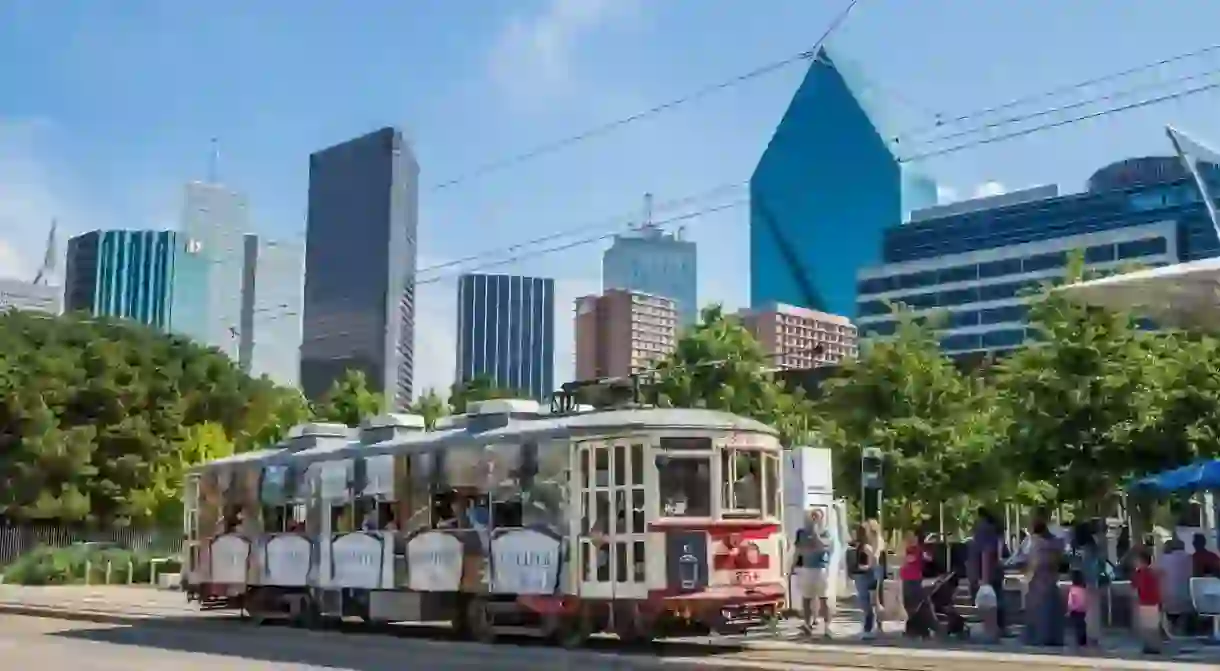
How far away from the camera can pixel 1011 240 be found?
130 m

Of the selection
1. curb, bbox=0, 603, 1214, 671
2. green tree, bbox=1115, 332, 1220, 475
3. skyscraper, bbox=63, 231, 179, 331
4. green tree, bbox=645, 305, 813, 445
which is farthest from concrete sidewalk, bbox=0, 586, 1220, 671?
skyscraper, bbox=63, 231, 179, 331

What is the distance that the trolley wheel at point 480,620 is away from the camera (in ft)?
64.5

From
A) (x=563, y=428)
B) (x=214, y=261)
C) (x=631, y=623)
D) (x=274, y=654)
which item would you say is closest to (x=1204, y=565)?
(x=631, y=623)

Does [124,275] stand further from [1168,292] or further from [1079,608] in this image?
[1079,608]

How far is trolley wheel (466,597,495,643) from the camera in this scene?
1967cm

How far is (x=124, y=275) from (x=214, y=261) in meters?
26.0

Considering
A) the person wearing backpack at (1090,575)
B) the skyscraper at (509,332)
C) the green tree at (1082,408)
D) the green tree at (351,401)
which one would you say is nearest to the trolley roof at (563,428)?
the person wearing backpack at (1090,575)

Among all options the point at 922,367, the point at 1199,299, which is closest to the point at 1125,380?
the point at 1199,299

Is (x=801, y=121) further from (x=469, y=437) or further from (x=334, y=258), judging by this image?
(x=469, y=437)

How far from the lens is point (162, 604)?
3116 centimetres

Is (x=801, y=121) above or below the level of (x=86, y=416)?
above

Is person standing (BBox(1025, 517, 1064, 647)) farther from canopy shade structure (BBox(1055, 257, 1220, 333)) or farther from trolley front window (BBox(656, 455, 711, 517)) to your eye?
trolley front window (BBox(656, 455, 711, 517))

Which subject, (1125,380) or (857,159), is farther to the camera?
(857,159)

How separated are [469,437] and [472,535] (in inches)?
53.9
